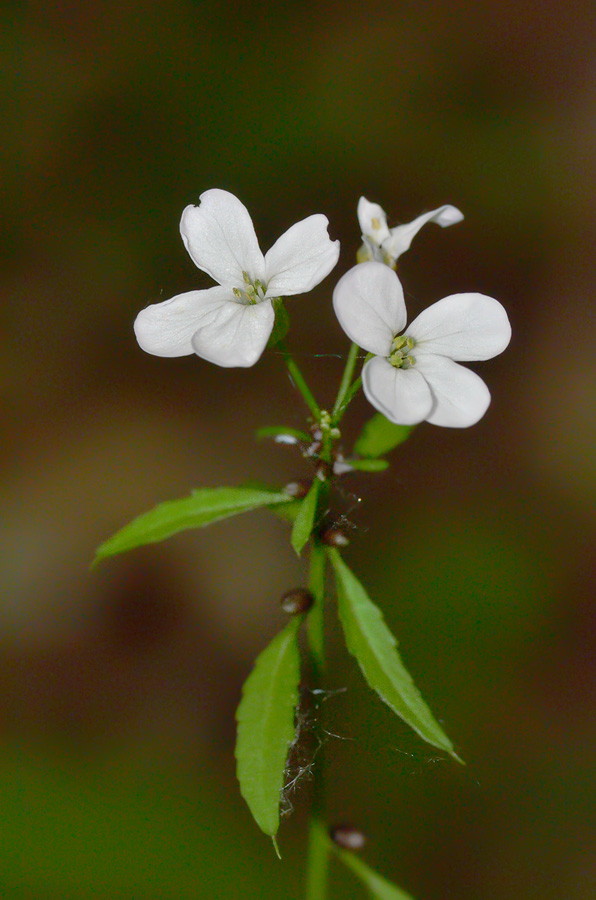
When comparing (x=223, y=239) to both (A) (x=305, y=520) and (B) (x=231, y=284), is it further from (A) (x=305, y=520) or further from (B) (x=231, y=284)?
(A) (x=305, y=520)

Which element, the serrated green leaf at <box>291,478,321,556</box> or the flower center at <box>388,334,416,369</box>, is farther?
the flower center at <box>388,334,416,369</box>

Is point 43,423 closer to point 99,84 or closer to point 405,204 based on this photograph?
point 99,84

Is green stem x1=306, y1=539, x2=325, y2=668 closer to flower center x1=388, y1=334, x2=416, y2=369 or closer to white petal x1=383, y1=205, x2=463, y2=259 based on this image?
flower center x1=388, y1=334, x2=416, y2=369

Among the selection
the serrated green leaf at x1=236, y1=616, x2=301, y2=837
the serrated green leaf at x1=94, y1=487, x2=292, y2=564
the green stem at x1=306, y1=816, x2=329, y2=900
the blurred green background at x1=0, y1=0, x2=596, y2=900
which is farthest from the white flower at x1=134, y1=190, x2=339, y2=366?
the blurred green background at x1=0, y1=0, x2=596, y2=900

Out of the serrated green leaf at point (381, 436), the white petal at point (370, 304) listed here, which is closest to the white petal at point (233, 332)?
the white petal at point (370, 304)

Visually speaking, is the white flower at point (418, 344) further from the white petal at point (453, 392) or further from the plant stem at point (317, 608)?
the plant stem at point (317, 608)

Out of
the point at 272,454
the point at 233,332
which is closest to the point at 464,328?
the point at 233,332
